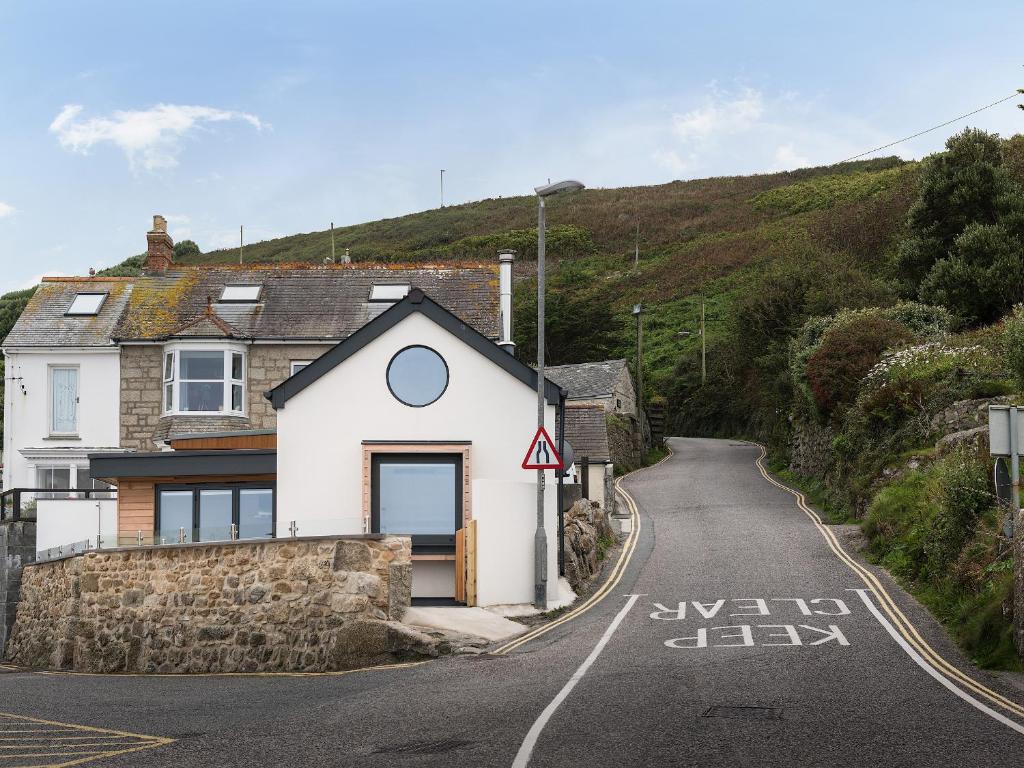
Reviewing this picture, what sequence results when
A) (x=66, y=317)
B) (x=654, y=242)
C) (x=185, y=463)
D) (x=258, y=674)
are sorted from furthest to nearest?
1. (x=654, y=242)
2. (x=66, y=317)
3. (x=185, y=463)
4. (x=258, y=674)

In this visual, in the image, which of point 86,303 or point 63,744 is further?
point 86,303

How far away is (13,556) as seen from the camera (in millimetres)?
26484

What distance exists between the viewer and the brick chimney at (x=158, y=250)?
37.1 meters

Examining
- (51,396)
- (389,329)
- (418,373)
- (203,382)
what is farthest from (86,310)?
(418,373)

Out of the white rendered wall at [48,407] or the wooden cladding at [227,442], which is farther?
the white rendered wall at [48,407]

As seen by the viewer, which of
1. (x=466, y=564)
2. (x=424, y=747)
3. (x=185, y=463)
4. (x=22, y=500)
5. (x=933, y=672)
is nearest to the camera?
(x=424, y=747)

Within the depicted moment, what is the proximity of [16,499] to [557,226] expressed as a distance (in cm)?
8951

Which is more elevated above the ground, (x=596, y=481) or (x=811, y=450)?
(x=811, y=450)

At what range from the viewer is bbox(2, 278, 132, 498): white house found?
33.7 m

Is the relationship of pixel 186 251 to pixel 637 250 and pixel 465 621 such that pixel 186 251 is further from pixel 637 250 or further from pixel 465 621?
pixel 465 621

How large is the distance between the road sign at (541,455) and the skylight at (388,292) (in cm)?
1437

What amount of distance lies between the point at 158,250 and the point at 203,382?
7.02 m

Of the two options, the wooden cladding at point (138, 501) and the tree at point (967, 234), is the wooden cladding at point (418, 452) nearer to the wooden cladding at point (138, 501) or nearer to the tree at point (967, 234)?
the wooden cladding at point (138, 501)

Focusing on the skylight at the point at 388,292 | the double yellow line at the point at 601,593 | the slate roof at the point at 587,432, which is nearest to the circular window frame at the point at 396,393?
the double yellow line at the point at 601,593
